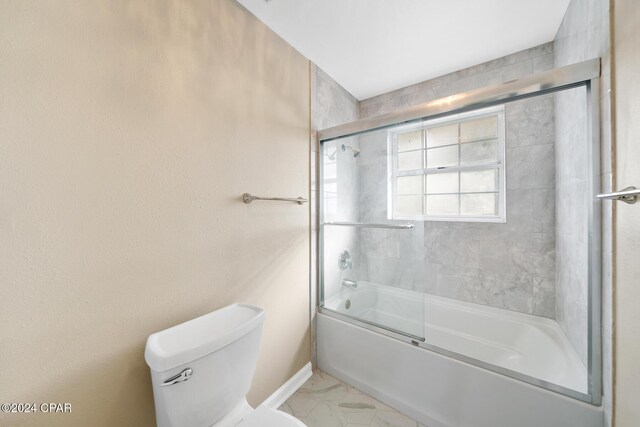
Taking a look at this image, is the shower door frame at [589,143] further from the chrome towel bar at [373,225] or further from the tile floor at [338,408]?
the chrome towel bar at [373,225]

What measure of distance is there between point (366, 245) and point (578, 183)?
4.14ft

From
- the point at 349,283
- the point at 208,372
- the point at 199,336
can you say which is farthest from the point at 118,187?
the point at 349,283

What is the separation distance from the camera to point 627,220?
797mm

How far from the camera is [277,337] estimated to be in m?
1.53

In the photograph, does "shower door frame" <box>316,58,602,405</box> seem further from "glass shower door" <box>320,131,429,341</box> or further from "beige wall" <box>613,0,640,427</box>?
"glass shower door" <box>320,131,429,341</box>

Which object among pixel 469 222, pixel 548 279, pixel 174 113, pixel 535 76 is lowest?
pixel 548 279

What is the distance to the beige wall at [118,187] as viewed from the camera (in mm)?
692

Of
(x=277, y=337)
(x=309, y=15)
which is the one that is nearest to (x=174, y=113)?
(x=309, y=15)

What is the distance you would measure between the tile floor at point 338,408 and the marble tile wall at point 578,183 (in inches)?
38.6

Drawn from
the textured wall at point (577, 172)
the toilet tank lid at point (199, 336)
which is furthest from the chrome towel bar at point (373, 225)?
the toilet tank lid at point (199, 336)

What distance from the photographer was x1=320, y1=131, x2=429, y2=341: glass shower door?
161 centimetres

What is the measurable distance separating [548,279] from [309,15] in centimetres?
243

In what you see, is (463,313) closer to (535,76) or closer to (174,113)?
(535,76)

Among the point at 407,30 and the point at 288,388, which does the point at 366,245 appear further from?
the point at 407,30
